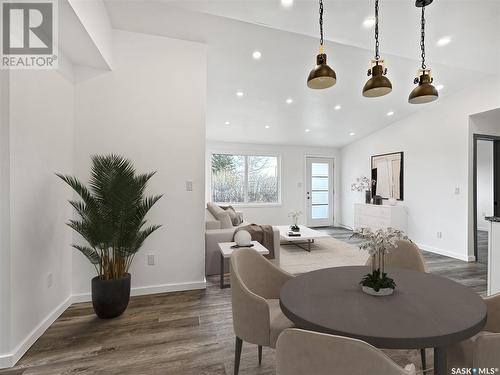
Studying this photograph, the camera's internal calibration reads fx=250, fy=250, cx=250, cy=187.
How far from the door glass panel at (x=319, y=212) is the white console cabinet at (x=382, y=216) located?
157 cm

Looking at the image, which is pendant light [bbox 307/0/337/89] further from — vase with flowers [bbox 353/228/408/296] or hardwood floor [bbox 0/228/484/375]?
hardwood floor [bbox 0/228/484/375]

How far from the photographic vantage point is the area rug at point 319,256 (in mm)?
4008

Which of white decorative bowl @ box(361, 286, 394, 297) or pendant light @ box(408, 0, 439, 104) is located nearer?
white decorative bowl @ box(361, 286, 394, 297)

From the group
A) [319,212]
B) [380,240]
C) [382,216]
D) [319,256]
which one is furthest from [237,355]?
[319,212]

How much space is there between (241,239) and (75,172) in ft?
6.73

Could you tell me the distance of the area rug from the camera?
4008 millimetres

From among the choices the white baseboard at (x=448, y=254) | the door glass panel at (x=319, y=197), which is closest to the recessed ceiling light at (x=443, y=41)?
the white baseboard at (x=448, y=254)

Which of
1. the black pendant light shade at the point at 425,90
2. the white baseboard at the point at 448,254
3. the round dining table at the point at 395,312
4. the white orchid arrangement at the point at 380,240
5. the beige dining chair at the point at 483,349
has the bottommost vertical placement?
the white baseboard at the point at 448,254

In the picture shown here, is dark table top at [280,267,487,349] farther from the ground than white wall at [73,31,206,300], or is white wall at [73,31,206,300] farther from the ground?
white wall at [73,31,206,300]

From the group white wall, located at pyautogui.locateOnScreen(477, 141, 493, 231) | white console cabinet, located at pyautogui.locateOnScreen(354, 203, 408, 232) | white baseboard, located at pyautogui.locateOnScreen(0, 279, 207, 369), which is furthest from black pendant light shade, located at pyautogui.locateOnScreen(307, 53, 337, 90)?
white wall, located at pyautogui.locateOnScreen(477, 141, 493, 231)

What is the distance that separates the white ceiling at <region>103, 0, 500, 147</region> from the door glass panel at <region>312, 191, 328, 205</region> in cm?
253

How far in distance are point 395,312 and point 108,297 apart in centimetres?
237

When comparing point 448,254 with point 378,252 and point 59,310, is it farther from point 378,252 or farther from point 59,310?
point 59,310

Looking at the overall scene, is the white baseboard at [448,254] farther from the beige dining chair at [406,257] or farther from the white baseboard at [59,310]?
the white baseboard at [59,310]
